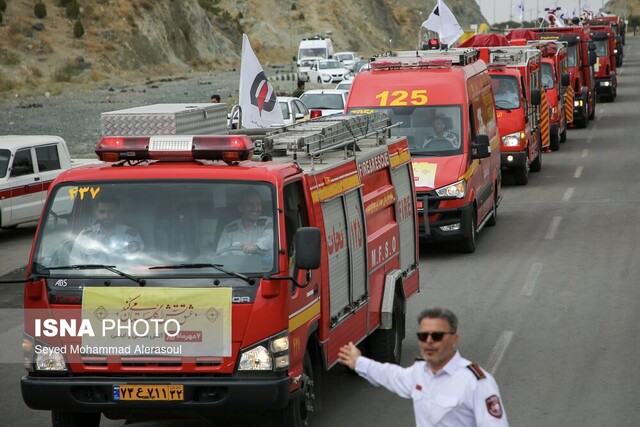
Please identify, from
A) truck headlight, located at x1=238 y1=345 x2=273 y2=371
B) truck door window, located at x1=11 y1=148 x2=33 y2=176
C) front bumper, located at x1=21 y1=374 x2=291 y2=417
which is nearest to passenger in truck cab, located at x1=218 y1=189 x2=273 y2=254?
truck headlight, located at x1=238 y1=345 x2=273 y2=371

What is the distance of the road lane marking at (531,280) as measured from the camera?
51.4 ft

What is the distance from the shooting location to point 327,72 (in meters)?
67.6

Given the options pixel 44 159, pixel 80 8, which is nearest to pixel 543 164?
pixel 44 159

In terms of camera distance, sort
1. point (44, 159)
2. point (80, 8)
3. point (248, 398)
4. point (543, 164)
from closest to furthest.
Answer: point (248, 398), point (44, 159), point (543, 164), point (80, 8)

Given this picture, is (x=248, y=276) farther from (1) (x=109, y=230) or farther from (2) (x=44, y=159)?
(2) (x=44, y=159)

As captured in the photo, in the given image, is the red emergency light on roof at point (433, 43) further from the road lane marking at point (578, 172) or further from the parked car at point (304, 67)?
the parked car at point (304, 67)

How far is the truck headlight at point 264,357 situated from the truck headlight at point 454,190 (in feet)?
32.0

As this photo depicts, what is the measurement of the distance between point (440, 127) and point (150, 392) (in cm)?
1077

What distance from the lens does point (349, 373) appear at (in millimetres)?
11711

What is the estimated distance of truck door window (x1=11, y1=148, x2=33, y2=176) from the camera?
21.2 m

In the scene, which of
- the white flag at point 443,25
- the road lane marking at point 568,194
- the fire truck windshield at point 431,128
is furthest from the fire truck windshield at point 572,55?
the fire truck windshield at point 431,128

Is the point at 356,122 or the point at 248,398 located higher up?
the point at 356,122

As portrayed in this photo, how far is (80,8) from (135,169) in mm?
67979

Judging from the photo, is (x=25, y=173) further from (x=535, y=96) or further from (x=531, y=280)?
(x=535, y=96)
